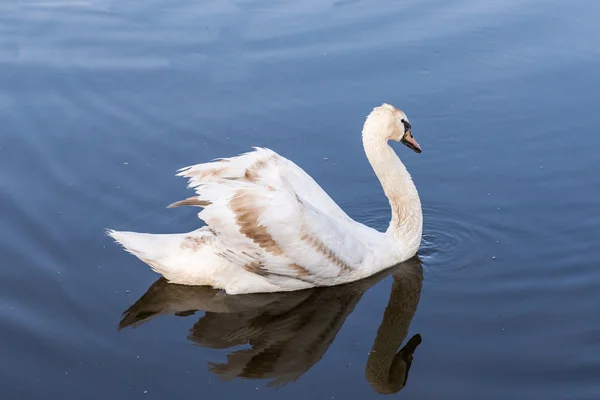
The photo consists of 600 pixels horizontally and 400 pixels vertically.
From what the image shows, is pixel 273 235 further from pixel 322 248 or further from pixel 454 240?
pixel 454 240

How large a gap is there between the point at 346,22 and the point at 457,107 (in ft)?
8.40

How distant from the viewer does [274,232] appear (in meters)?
7.43

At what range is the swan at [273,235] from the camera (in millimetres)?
7438

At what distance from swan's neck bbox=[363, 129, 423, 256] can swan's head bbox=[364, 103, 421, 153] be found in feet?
0.06

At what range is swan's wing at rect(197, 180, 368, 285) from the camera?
7.41 m

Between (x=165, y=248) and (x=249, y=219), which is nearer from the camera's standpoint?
(x=249, y=219)

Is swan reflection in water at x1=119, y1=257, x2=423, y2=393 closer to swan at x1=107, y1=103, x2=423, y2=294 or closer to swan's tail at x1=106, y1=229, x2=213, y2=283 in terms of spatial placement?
swan at x1=107, y1=103, x2=423, y2=294

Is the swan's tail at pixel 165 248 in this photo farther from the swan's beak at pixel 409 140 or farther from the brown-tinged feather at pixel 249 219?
the swan's beak at pixel 409 140

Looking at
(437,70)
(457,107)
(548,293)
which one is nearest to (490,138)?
(457,107)

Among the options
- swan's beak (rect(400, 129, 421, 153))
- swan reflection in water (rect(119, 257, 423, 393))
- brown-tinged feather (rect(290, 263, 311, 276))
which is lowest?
swan reflection in water (rect(119, 257, 423, 393))

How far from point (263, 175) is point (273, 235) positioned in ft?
1.84

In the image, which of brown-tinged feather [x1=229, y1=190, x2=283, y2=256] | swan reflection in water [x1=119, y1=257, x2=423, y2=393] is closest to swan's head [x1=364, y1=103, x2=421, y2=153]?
swan reflection in water [x1=119, y1=257, x2=423, y2=393]

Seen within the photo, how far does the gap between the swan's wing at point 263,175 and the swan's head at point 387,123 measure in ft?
2.34

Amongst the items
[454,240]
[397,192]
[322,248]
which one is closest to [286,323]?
[322,248]
